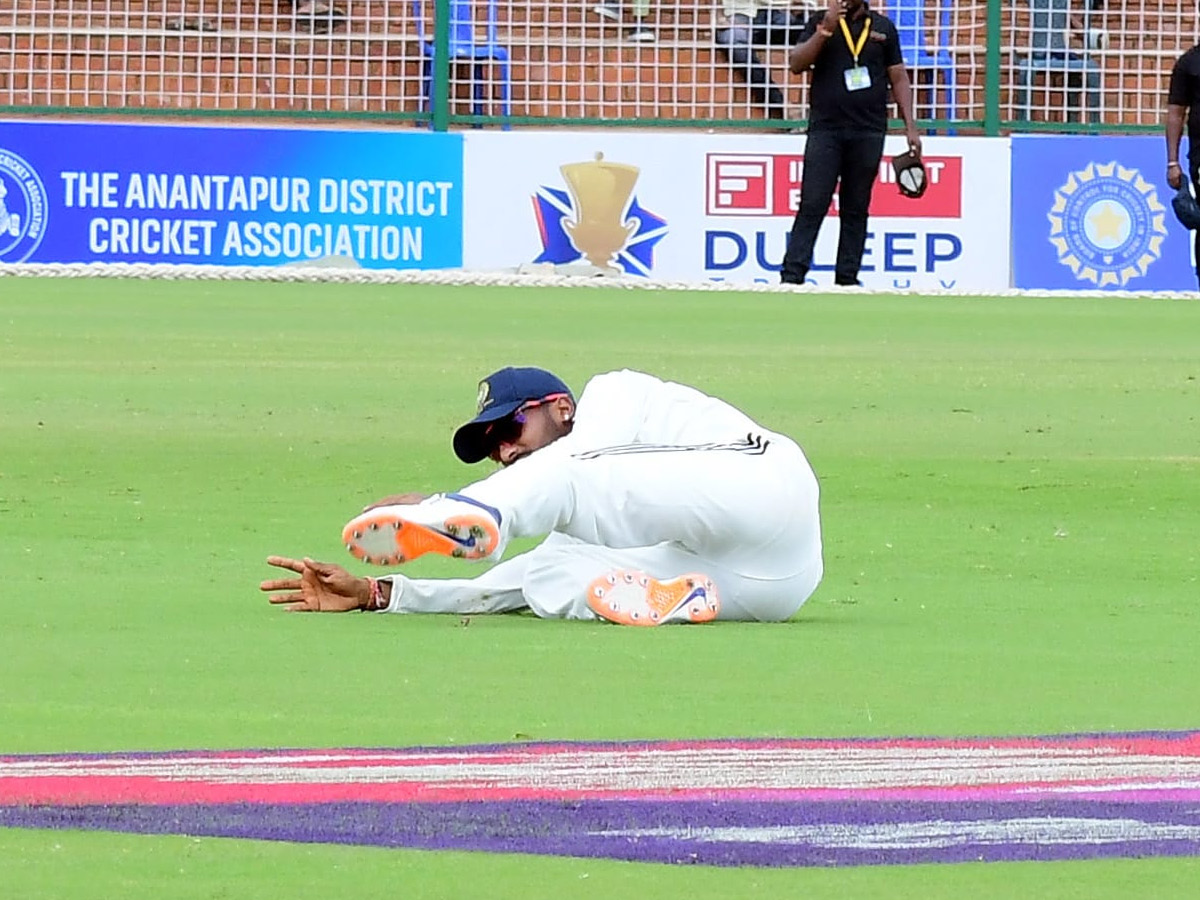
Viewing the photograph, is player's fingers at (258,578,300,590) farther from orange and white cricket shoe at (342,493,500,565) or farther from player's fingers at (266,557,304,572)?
orange and white cricket shoe at (342,493,500,565)

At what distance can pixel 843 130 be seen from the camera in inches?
786

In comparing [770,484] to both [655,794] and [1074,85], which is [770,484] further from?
[1074,85]

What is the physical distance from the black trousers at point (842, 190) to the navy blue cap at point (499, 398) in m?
12.7

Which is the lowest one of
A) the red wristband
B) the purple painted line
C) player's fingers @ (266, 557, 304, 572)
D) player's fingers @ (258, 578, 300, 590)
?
the red wristband

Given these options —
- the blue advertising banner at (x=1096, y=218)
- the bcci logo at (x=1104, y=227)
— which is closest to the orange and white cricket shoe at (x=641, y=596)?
the blue advertising banner at (x=1096, y=218)

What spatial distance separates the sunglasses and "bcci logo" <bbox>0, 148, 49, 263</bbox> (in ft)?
43.8

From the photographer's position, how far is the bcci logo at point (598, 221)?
67.2ft

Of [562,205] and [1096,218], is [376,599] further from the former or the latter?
[1096,218]

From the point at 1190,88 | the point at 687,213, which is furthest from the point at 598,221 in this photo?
the point at 1190,88

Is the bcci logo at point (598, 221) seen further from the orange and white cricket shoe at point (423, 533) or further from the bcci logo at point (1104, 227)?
the orange and white cricket shoe at point (423, 533)

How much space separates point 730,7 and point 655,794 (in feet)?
62.4

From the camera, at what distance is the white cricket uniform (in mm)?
6840

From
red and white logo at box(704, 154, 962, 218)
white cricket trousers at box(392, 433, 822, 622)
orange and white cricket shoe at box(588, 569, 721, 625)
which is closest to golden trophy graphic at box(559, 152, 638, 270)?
red and white logo at box(704, 154, 962, 218)

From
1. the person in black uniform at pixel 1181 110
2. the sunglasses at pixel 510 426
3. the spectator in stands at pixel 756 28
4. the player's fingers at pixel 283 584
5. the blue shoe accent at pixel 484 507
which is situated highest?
the spectator in stands at pixel 756 28
